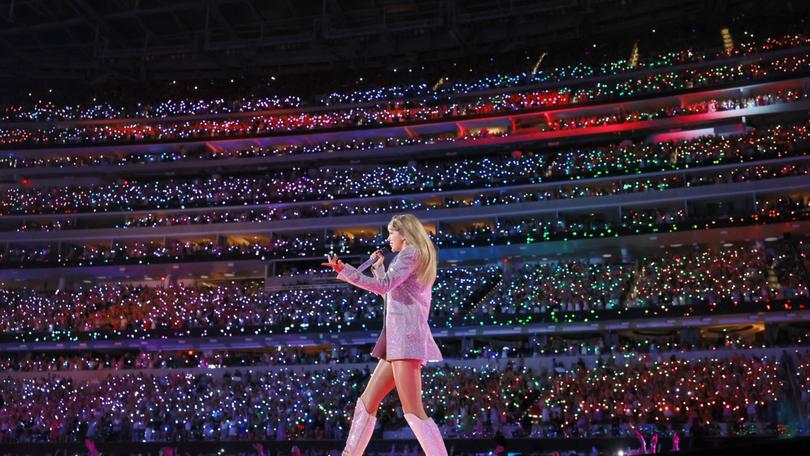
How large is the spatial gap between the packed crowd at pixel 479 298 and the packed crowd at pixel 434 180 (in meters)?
3.76

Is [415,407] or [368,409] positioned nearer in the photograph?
[415,407]

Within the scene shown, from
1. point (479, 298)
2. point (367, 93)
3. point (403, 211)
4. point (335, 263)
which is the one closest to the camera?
point (335, 263)

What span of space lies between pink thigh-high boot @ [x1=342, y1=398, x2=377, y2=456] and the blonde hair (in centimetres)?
104

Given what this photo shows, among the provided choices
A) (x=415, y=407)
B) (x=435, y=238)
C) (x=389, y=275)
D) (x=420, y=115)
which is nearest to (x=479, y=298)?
A: (x=435, y=238)

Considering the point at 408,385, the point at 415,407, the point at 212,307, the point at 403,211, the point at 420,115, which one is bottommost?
the point at 415,407

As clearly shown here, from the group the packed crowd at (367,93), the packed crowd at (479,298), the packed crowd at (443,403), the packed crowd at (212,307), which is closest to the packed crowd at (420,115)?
the packed crowd at (367,93)

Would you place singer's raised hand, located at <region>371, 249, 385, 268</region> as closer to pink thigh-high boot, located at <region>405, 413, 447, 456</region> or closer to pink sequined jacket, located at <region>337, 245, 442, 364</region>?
pink sequined jacket, located at <region>337, 245, 442, 364</region>

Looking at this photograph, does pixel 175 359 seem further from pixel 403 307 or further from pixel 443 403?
pixel 403 307

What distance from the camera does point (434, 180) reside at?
38.4 m

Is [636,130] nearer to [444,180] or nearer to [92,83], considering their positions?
[444,180]

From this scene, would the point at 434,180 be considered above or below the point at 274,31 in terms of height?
below

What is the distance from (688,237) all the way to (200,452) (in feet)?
71.1

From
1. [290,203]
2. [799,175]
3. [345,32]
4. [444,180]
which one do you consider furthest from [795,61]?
[290,203]

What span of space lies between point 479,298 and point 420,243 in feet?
89.9
